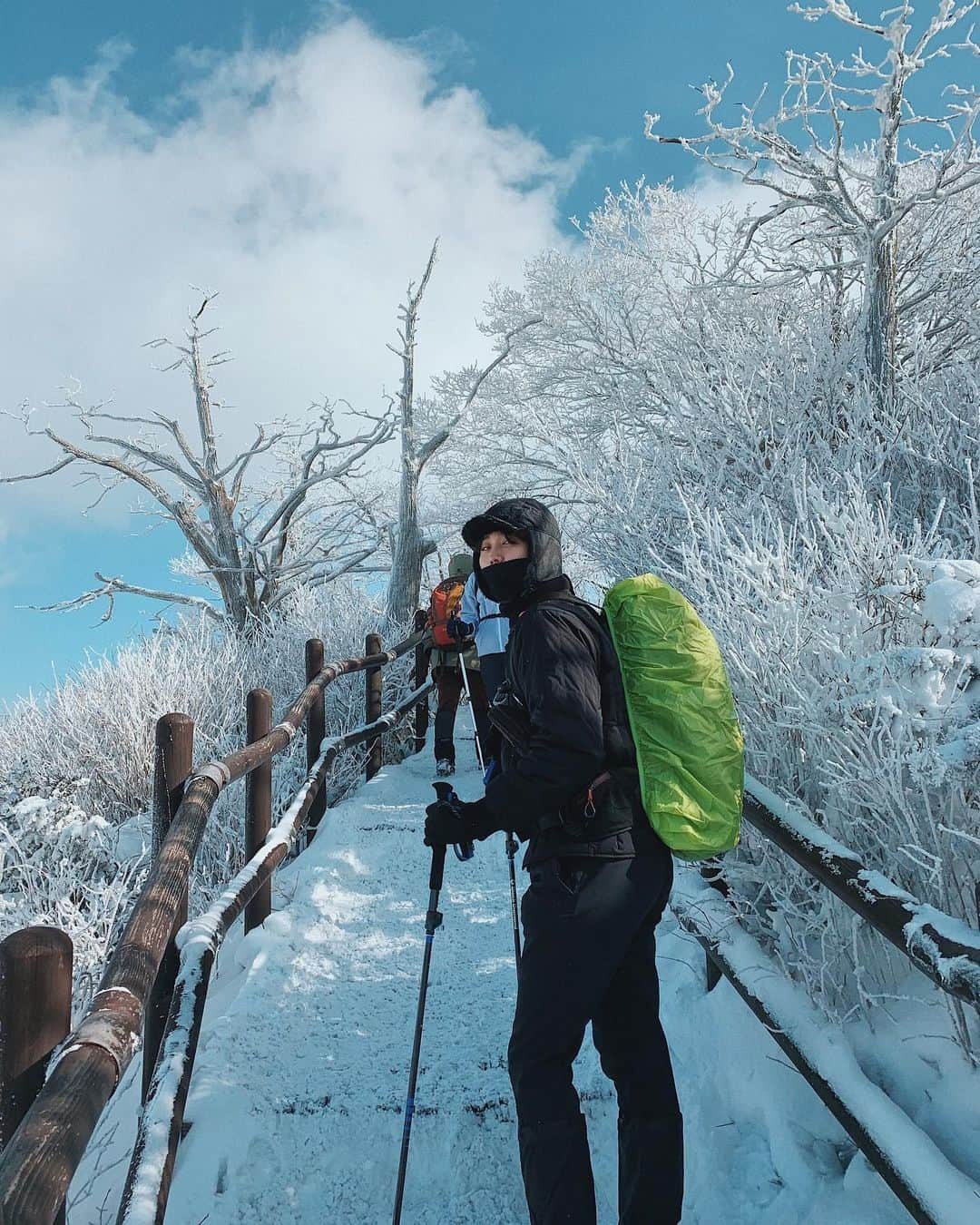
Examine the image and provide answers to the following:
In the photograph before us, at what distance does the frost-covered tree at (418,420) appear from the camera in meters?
15.9

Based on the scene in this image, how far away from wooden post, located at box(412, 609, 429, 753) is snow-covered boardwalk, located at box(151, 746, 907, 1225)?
186 inches

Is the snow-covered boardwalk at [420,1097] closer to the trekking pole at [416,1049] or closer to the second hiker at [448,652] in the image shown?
the trekking pole at [416,1049]

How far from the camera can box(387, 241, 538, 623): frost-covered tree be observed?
15.9m

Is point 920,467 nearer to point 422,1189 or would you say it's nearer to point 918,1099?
point 918,1099

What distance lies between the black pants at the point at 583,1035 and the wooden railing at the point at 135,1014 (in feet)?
2.68

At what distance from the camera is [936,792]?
9.13 feet

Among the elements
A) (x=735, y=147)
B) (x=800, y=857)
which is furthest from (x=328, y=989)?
(x=735, y=147)

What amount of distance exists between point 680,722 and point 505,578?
57cm

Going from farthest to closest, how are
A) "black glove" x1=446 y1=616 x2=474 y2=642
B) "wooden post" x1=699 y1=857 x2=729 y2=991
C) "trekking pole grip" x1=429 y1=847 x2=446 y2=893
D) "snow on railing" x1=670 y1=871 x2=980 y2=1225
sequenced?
"black glove" x1=446 y1=616 x2=474 y2=642
"wooden post" x1=699 y1=857 x2=729 y2=991
"trekking pole grip" x1=429 y1=847 x2=446 y2=893
"snow on railing" x1=670 y1=871 x2=980 y2=1225

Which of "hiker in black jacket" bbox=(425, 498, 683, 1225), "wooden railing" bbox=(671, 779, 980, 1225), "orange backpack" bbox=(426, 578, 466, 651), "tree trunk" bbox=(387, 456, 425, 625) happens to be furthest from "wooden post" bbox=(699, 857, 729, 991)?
"tree trunk" bbox=(387, 456, 425, 625)

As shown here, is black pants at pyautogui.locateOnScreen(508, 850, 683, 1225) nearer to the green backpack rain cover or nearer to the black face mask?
the green backpack rain cover

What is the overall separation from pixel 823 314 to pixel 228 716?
792 centimetres

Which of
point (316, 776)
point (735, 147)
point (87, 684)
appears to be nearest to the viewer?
point (316, 776)

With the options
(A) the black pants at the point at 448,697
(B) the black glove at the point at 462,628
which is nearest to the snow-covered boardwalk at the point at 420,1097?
(B) the black glove at the point at 462,628
